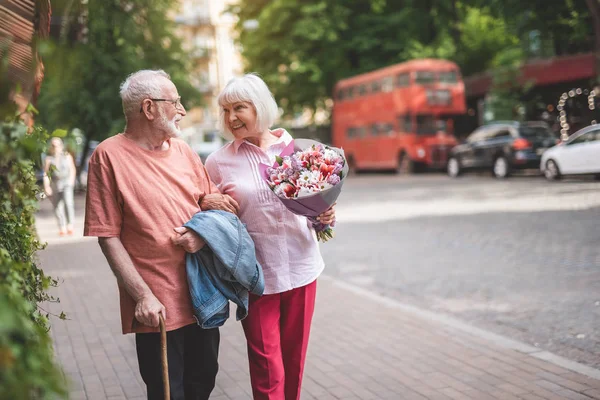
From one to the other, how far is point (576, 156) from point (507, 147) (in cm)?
350

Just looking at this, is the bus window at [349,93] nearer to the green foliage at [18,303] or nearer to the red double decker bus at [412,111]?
the red double decker bus at [412,111]

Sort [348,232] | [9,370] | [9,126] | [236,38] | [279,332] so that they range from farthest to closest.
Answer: [236,38] < [348,232] < [279,332] < [9,126] < [9,370]

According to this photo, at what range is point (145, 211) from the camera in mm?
2910

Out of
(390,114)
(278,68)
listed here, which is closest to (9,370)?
(390,114)

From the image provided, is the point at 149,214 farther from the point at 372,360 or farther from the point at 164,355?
the point at 372,360

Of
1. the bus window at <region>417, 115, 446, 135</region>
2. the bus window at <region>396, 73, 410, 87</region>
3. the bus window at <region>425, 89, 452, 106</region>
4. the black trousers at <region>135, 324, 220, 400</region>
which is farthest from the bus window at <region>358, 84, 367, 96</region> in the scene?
the black trousers at <region>135, 324, 220, 400</region>

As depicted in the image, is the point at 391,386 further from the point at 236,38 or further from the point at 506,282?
the point at 236,38

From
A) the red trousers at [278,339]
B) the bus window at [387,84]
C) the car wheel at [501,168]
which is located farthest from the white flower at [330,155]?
the bus window at [387,84]

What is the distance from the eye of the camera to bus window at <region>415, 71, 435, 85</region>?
96.9 feet

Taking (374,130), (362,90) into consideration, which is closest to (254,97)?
(374,130)

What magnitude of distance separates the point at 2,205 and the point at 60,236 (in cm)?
1260

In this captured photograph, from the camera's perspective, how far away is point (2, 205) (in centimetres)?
229

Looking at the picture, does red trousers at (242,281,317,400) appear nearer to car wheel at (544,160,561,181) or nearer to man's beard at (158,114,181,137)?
man's beard at (158,114,181,137)

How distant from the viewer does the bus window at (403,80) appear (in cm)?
2988
